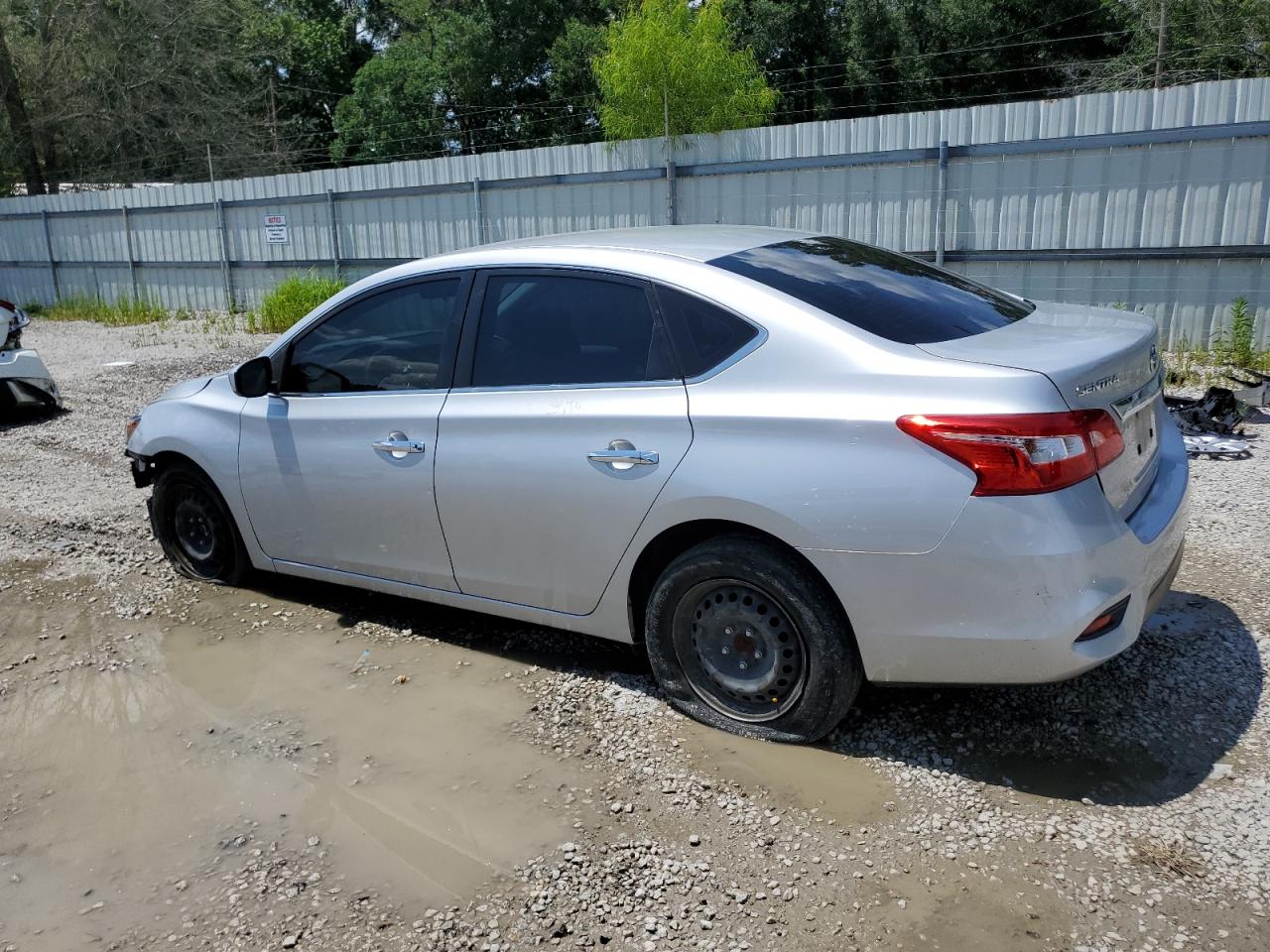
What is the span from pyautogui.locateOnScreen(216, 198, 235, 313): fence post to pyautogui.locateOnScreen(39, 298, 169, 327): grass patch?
4.44ft

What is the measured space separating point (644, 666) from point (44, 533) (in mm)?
4205

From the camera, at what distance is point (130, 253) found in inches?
816

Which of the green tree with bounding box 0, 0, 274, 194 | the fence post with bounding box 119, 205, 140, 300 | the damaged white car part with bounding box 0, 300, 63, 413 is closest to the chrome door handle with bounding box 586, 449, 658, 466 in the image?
the damaged white car part with bounding box 0, 300, 63, 413

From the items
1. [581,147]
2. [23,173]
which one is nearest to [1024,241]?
[581,147]

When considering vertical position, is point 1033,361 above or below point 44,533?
above

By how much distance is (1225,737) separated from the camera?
3527mm

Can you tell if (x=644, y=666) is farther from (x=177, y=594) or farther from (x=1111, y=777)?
(x=177, y=594)

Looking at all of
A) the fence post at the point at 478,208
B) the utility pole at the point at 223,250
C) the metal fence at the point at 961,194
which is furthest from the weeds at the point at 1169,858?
the utility pole at the point at 223,250

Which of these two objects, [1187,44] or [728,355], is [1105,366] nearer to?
[728,355]

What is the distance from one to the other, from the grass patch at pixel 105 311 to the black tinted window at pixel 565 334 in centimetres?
1745

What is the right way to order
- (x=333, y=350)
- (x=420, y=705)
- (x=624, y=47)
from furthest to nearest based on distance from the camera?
(x=624, y=47)
(x=333, y=350)
(x=420, y=705)

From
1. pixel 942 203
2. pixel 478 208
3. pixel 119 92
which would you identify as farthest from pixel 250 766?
pixel 119 92

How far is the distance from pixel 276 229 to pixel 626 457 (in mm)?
16247

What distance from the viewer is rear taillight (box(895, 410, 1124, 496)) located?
2.99 metres
